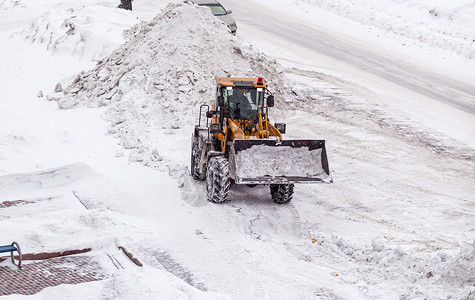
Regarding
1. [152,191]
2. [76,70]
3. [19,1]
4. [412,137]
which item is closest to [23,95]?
[76,70]

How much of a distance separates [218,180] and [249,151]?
883 millimetres

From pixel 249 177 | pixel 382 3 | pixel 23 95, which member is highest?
pixel 382 3

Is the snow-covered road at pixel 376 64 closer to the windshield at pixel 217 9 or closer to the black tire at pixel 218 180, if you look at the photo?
the windshield at pixel 217 9

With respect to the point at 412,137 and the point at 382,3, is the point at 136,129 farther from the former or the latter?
the point at 382,3

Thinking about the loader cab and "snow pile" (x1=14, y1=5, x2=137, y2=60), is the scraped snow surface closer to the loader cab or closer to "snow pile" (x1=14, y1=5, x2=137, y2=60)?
"snow pile" (x1=14, y1=5, x2=137, y2=60)

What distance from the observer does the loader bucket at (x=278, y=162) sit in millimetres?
11102

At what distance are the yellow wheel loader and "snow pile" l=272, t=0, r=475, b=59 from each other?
20703mm

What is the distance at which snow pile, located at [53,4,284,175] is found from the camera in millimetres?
17359

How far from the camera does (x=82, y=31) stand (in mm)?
24812

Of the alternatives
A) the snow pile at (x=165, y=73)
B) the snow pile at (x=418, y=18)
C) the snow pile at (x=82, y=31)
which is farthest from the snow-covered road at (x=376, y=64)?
the snow pile at (x=82, y=31)

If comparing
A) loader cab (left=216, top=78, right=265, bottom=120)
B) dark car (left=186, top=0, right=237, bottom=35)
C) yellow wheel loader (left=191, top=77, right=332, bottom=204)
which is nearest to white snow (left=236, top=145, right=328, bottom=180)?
yellow wheel loader (left=191, top=77, right=332, bottom=204)

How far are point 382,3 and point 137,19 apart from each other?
66.6 ft

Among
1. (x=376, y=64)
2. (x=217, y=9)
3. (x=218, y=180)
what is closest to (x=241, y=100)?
(x=218, y=180)

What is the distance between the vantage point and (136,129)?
16422mm
